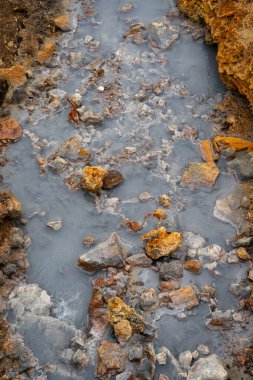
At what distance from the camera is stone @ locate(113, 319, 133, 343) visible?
16.0ft

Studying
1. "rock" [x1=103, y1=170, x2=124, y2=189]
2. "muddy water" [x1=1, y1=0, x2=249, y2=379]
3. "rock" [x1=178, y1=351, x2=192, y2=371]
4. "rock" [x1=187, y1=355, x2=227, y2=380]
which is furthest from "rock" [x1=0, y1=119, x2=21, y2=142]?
"rock" [x1=187, y1=355, x2=227, y2=380]

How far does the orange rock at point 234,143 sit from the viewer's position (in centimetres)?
630

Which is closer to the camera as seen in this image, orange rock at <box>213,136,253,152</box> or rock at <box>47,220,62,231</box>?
rock at <box>47,220,62,231</box>

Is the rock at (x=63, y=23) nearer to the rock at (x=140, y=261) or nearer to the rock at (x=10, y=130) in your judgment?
the rock at (x=10, y=130)

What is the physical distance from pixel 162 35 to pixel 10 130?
254cm

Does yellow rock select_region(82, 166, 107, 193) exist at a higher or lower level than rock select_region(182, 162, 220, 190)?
higher

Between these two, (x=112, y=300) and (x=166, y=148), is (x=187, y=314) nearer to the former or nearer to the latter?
(x=112, y=300)

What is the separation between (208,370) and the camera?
4.68m

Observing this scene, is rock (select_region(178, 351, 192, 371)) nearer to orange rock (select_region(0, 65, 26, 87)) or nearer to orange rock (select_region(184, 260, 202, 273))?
orange rock (select_region(184, 260, 202, 273))

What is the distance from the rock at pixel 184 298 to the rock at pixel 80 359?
98 cm

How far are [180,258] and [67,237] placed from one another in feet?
4.01

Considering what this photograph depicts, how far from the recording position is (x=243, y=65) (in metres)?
6.50

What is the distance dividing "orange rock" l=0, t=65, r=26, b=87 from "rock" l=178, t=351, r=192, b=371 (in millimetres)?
4003

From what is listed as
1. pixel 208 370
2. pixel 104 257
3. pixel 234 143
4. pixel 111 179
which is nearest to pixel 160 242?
pixel 104 257
